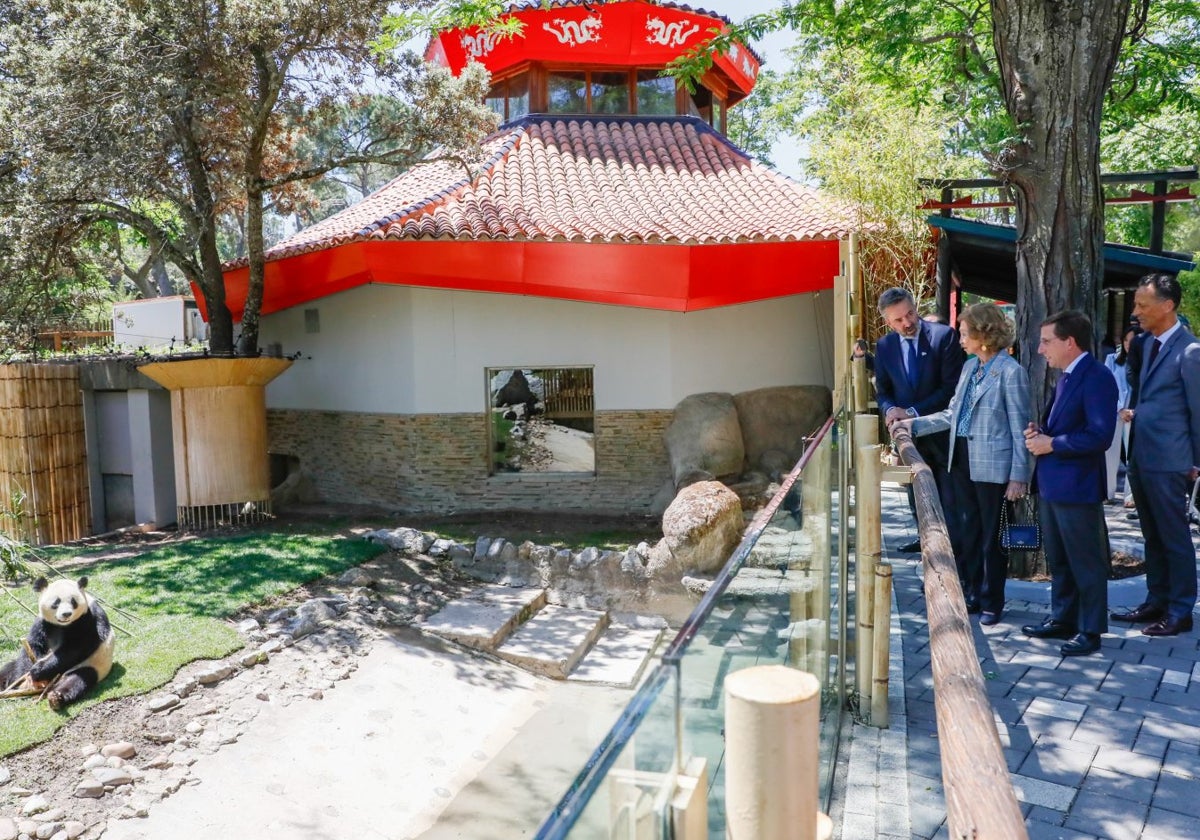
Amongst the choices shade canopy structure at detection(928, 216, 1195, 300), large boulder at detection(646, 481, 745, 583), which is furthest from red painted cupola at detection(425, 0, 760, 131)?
large boulder at detection(646, 481, 745, 583)

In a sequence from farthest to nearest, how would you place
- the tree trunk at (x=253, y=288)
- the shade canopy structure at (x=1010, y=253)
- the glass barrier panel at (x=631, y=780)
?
the tree trunk at (x=253, y=288)
the shade canopy structure at (x=1010, y=253)
the glass barrier panel at (x=631, y=780)

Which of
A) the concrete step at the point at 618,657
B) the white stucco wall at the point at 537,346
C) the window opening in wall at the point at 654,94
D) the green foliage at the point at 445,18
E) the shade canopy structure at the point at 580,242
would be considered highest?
the window opening in wall at the point at 654,94

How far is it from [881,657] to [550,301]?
28.7ft

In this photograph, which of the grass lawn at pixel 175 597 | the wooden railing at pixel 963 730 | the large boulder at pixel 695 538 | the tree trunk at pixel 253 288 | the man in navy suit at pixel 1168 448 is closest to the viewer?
the wooden railing at pixel 963 730

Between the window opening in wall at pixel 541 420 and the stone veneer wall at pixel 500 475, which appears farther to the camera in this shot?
the window opening in wall at pixel 541 420

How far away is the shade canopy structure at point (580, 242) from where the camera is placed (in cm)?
1047

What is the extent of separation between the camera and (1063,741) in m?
3.44

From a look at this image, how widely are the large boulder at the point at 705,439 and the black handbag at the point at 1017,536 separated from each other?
20.0ft

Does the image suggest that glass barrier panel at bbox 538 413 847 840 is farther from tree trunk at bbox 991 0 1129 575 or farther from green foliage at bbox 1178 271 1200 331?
green foliage at bbox 1178 271 1200 331

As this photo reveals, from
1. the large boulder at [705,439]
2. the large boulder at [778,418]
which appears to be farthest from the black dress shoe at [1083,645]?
the large boulder at [778,418]

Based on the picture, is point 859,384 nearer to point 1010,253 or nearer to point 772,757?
point 1010,253

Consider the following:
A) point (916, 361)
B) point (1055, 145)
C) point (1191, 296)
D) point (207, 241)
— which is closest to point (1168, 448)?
point (916, 361)

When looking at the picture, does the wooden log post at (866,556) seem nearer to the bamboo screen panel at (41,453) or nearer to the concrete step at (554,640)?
the concrete step at (554,640)

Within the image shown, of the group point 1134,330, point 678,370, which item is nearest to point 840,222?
point 678,370
